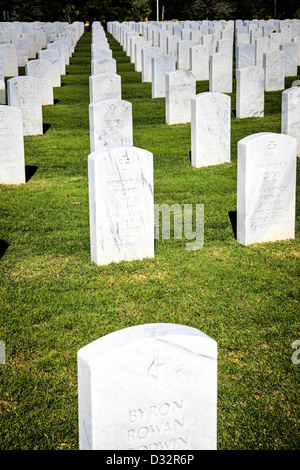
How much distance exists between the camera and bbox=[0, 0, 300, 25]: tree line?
166 feet

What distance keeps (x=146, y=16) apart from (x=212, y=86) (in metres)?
44.0

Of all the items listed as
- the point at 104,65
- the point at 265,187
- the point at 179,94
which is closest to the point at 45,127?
the point at 179,94

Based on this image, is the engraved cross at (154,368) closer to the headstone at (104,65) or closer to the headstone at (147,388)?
the headstone at (147,388)

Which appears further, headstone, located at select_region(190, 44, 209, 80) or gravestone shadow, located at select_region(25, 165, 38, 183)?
headstone, located at select_region(190, 44, 209, 80)

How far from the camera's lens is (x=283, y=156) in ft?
22.5

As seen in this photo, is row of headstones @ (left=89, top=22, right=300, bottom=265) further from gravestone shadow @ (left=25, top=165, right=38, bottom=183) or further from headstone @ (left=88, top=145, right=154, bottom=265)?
gravestone shadow @ (left=25, top=165, right=38, bottom=183)

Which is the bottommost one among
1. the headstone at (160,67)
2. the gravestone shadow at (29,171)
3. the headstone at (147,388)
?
the gravestone shadow at (29,171)

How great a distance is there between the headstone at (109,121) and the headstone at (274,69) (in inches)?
301

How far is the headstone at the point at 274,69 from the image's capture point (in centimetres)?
1691

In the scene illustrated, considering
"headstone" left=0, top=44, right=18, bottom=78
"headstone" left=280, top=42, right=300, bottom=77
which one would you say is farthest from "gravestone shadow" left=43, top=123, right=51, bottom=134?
"headstone" left=280, top=42, right=300, bottom=77

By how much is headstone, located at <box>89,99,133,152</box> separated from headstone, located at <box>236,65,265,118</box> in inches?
162

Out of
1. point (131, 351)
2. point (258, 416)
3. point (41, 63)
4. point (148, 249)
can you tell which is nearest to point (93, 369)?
point (131, 351)

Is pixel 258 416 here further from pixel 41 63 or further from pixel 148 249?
pixel 41 63

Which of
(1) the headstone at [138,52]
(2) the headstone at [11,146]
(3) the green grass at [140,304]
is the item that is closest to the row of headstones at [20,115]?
(2) the headstone at [11,146]
